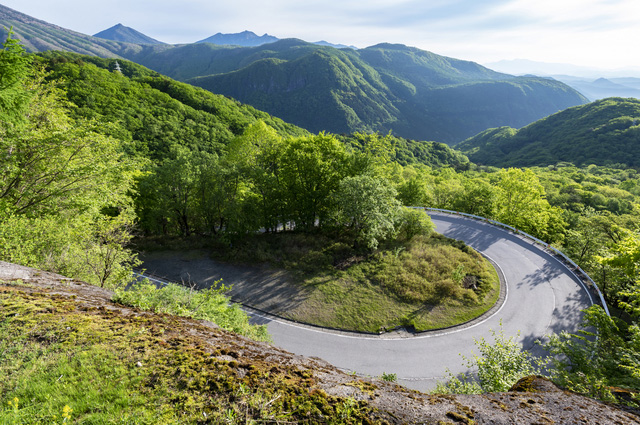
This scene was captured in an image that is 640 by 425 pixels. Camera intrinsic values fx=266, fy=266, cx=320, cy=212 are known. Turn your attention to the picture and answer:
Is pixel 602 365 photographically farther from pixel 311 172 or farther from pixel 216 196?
pixel 216 196

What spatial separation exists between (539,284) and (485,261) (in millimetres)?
4385

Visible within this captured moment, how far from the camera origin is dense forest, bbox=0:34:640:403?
33.1ft

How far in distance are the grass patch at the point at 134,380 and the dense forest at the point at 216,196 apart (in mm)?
6971

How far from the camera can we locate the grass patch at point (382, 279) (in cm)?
1956

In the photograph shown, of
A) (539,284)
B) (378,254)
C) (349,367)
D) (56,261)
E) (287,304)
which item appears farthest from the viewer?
(378,254)

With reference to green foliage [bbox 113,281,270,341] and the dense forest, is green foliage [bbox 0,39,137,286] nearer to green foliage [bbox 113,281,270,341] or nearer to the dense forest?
the dense forest

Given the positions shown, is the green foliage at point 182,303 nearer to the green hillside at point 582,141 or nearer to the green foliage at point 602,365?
the green foliage at point 602,365

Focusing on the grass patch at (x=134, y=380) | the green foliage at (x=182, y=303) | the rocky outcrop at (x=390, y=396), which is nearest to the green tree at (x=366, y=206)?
the green foliage at (x=182, y=303)

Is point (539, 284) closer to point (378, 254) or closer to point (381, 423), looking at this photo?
point (378, 254)

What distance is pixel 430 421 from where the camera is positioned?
4078mm

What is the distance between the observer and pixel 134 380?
409 centimetres

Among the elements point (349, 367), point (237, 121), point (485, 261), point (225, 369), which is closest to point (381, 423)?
point (225, 369)

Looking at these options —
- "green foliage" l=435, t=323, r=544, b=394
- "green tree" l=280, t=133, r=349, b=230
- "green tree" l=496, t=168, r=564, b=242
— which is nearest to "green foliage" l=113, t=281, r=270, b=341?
"green foliage" l=435, t=323, r=544, b=394

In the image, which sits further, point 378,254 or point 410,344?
point 378,254
